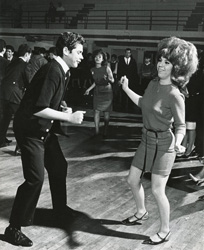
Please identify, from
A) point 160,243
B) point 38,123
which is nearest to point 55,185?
point 38,123

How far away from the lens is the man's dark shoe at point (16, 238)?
7.55ft

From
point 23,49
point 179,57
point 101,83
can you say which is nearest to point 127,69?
A: point 101,83

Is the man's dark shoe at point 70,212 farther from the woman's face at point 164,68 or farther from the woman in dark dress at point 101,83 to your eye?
the woman in dark dress at point 101,83

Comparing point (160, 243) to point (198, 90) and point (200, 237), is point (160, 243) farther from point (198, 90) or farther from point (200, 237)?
point (198, 90)

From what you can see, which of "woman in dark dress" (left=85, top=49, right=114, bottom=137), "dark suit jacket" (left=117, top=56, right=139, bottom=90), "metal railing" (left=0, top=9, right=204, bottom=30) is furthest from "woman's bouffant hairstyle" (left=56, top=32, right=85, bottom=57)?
"metal railing" (left=0, top=9, right=204, bottom=30)

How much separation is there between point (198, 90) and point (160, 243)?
238cm

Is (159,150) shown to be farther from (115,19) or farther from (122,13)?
(122,13)

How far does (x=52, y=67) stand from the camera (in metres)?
2.20

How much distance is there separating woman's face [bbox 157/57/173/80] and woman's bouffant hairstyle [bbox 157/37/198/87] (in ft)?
0.07

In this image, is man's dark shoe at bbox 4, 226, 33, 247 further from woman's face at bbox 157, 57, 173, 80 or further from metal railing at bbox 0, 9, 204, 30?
metal railing at bbox 0, 9, 204, 30

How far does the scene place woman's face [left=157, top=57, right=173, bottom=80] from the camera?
2238mm

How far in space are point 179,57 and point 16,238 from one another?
5.40 ft

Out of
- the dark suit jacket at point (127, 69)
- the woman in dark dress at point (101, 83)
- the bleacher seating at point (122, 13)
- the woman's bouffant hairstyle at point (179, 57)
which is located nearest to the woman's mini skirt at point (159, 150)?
the woman's bouffant hairstyle at point (179, 57)

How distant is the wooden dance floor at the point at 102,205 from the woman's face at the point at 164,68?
1.22m
